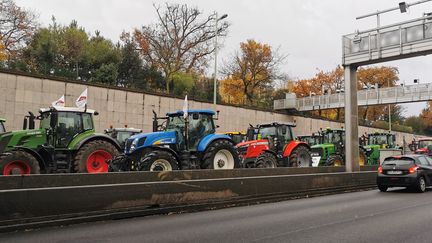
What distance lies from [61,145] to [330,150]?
15.1 m

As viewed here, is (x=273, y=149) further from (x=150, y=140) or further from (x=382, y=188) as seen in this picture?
(x=150, y=140)

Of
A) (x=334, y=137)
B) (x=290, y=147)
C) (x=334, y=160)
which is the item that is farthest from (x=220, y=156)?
(x=334, y=137)

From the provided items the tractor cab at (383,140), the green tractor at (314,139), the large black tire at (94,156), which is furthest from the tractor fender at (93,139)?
the tractor cab at (383,140)

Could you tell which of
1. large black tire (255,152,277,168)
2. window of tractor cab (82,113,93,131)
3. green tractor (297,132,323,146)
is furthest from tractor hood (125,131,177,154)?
green tractor (297,132,323,146)

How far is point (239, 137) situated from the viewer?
24078 millimetres

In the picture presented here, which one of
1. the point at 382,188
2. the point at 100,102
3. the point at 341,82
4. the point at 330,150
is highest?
the point at 341,82

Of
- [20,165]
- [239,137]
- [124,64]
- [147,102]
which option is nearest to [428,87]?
[239,137]

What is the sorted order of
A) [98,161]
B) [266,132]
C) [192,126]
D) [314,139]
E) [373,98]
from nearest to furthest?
[98,161]
[192,126]
[266,132]
[314,139]
[373,98]

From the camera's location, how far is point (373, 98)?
4341 centimetres

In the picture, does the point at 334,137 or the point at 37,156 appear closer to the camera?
the point at 37,156

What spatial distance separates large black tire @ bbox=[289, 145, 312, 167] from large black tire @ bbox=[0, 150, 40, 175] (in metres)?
11.0

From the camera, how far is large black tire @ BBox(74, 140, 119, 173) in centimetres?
1439

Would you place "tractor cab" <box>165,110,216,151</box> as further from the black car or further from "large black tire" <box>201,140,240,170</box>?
the black car

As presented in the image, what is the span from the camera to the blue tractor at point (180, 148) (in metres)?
13.6
